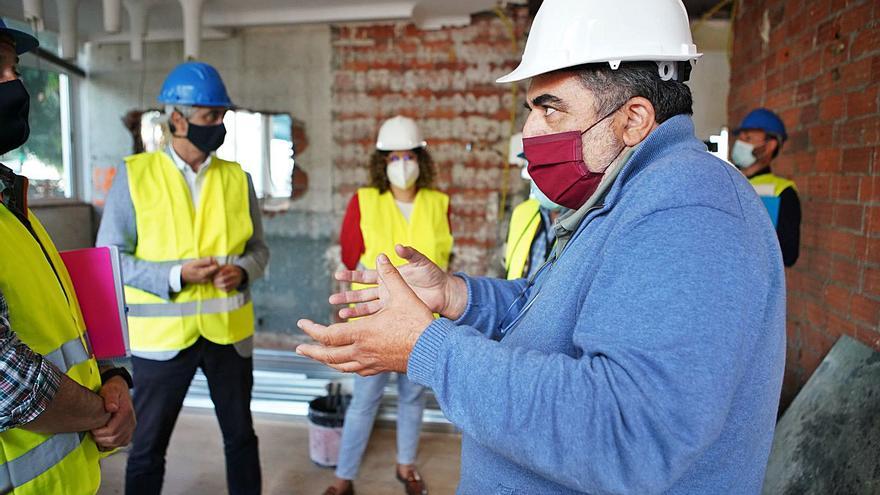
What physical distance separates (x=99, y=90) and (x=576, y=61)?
5.67m

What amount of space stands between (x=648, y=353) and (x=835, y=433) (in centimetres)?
175

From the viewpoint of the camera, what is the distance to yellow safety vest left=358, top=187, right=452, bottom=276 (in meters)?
3.20

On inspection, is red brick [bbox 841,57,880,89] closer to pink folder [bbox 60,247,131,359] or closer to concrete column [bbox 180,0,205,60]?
pink folder [bbox 60,247,131,359]

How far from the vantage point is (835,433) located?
2.01m

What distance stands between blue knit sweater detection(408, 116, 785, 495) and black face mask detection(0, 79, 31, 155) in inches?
41.4

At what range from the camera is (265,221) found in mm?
5230

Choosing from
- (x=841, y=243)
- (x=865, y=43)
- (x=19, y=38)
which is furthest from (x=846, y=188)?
(x=19, y=38)

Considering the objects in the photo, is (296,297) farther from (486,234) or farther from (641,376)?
(641,376)

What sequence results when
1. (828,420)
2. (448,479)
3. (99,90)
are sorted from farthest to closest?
(99,90) → (448,479) → (828,420)

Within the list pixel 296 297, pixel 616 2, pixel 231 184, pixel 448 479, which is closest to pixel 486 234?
pixel 296 297

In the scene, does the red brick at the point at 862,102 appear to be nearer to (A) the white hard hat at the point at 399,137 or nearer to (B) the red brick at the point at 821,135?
(B) the red brick at the point at 821,135

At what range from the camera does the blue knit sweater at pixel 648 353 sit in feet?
2.43

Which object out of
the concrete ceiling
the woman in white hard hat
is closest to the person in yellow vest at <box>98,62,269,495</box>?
the woman in white hard hat

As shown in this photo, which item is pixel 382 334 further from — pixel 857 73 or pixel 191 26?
pixel 191 26
